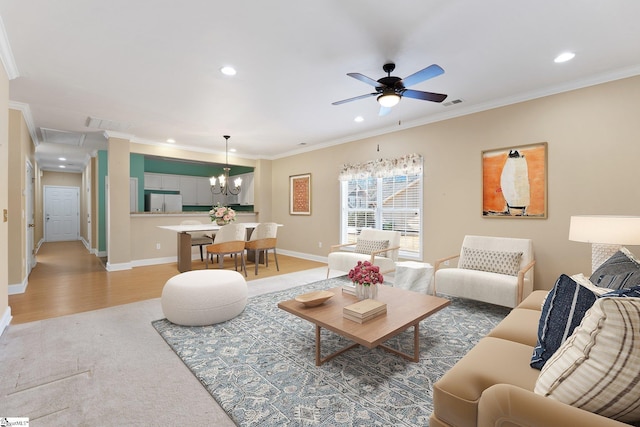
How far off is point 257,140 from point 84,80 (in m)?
3.12

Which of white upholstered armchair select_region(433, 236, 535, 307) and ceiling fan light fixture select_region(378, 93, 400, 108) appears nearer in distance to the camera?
ceiling fan light fixture select_region(378, 93, 400, 108)

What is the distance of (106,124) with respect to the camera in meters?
4.89

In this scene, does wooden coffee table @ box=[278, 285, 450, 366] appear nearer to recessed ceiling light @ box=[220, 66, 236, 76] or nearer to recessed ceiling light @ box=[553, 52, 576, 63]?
recessed ceiling light @ box=[220, 66, 236, 76]

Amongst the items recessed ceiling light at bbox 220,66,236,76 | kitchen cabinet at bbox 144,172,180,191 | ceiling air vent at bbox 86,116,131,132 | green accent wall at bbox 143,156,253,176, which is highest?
recessed ceiling light at bbox 220,66,236,76

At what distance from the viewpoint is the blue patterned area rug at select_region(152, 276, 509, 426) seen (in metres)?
1.68

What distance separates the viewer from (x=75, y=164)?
352 inches

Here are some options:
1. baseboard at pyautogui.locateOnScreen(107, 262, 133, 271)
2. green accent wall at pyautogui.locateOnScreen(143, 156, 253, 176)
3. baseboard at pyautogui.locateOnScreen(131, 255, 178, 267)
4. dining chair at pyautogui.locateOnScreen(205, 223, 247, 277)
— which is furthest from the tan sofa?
green accent wall at pyautogui.locateOnScreen(143, 156, 253, 176)

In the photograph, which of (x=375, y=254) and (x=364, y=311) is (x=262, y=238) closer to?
(x=375, y=254)

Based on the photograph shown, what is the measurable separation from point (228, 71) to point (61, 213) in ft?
34.6

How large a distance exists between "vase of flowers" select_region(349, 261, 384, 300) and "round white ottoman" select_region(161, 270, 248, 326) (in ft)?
4.18

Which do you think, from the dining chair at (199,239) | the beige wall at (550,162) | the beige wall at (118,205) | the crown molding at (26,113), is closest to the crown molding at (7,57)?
the crown molding at (26,113)

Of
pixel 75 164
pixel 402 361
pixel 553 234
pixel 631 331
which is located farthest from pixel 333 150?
pixel 75 164

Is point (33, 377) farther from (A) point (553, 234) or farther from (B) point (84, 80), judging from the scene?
(A) point (553, 234)

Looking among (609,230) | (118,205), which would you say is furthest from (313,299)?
(118,205)
